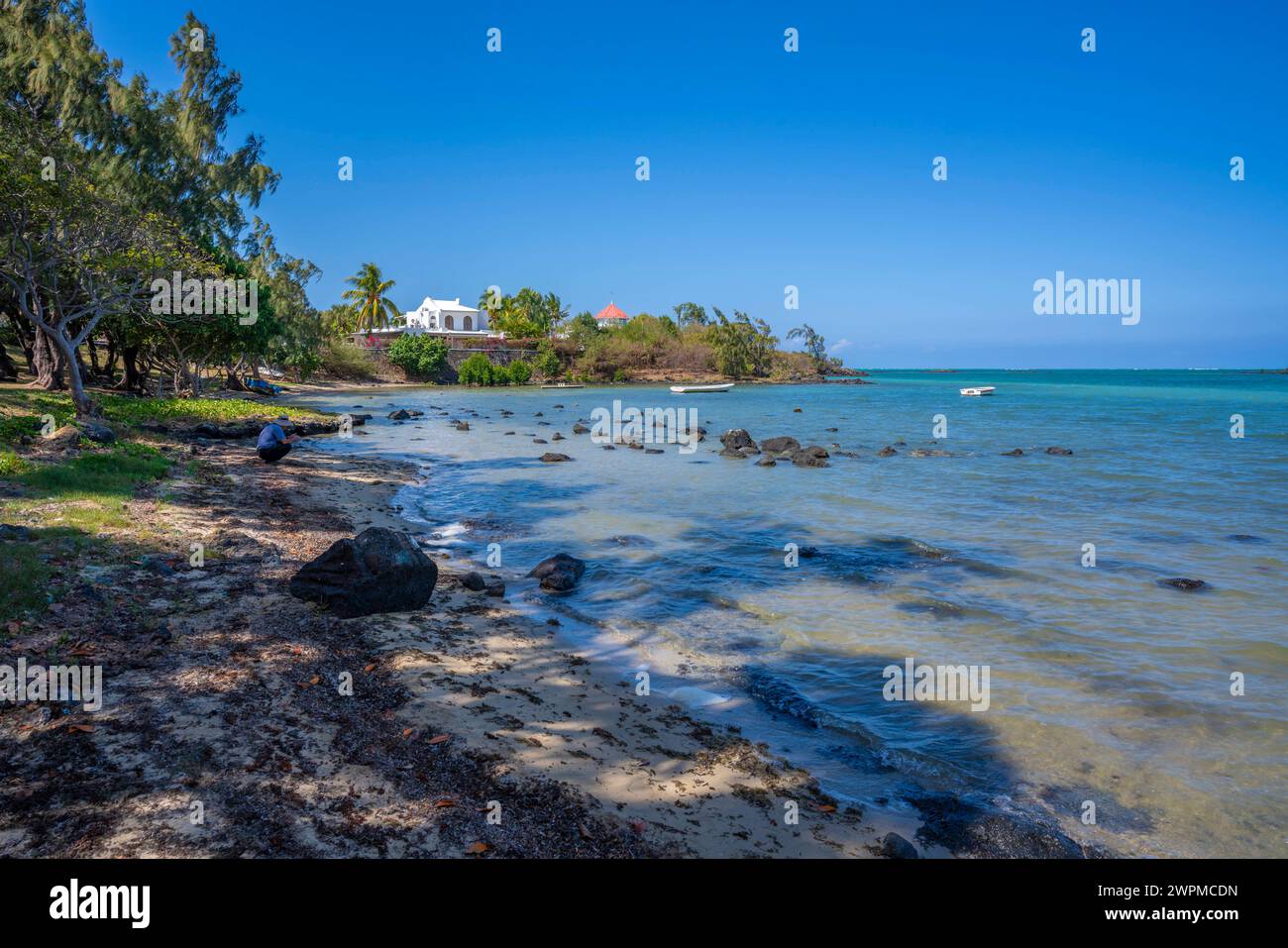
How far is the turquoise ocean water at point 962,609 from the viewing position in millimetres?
6996

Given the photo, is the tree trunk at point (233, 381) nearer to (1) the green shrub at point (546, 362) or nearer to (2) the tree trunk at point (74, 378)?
(2) the tree trunk at point (74, 378)

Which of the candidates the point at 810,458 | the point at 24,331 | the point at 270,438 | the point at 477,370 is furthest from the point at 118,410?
the point at 477,370

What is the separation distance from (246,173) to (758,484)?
1408 inches

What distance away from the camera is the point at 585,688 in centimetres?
813

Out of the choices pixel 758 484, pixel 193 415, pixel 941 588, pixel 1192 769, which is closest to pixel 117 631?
pixel 1192 769

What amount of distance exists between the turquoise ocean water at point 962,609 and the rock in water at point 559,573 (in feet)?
1.05

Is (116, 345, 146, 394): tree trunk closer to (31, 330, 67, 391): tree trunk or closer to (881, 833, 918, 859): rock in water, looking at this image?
(31, 330, 67, 391): tree trunk

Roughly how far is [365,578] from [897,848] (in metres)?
7.19

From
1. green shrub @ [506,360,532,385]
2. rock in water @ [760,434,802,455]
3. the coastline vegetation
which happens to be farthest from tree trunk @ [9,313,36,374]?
green shrub @ [506,360,532,385]

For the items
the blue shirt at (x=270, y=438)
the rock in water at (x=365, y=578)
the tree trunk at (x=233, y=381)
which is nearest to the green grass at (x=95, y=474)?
the blue shirt at (x=270, y=438)

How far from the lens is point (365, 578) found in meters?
9.47

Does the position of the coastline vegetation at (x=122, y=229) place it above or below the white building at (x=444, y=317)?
below
